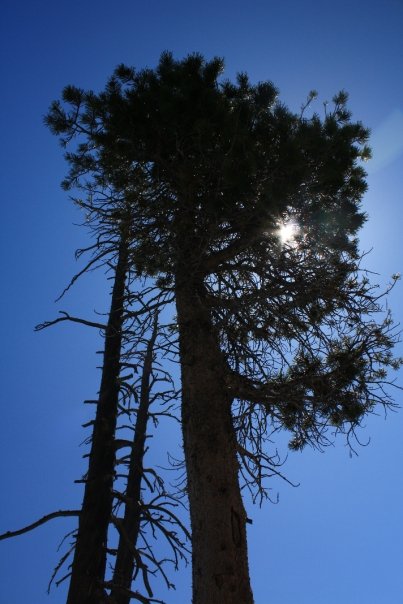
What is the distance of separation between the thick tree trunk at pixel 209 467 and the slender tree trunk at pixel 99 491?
114 cm

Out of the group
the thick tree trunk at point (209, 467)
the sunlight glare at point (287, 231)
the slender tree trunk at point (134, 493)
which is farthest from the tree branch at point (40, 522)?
the sunlight glare at point (287, 231)

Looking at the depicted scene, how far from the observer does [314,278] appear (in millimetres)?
5910

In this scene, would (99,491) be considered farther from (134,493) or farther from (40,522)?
(134,493)

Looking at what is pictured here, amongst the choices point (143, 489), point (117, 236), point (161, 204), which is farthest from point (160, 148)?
point (143, 489)

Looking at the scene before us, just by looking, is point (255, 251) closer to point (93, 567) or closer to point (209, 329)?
point (209, 329)

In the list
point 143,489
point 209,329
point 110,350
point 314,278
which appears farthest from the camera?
point 143,489

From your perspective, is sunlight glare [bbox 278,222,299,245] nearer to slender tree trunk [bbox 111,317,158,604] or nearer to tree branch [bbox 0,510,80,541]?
slender tree trunk [bbox 111,317,158,604]

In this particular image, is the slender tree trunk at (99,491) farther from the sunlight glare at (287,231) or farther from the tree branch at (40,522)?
the sunlight glare at (287,231)

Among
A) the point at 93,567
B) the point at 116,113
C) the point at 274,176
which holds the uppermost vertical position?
the point at 116,113

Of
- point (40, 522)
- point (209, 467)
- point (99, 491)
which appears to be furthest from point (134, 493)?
point (209, 467)

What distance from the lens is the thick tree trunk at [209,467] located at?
13.4 feet

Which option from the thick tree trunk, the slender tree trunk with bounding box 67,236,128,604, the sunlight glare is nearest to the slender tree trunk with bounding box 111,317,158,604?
the slender tree trunk with bounding box 67,236,128,604

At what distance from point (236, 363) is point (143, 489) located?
2447 mm

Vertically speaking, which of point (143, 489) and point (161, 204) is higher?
point (161, 204)
